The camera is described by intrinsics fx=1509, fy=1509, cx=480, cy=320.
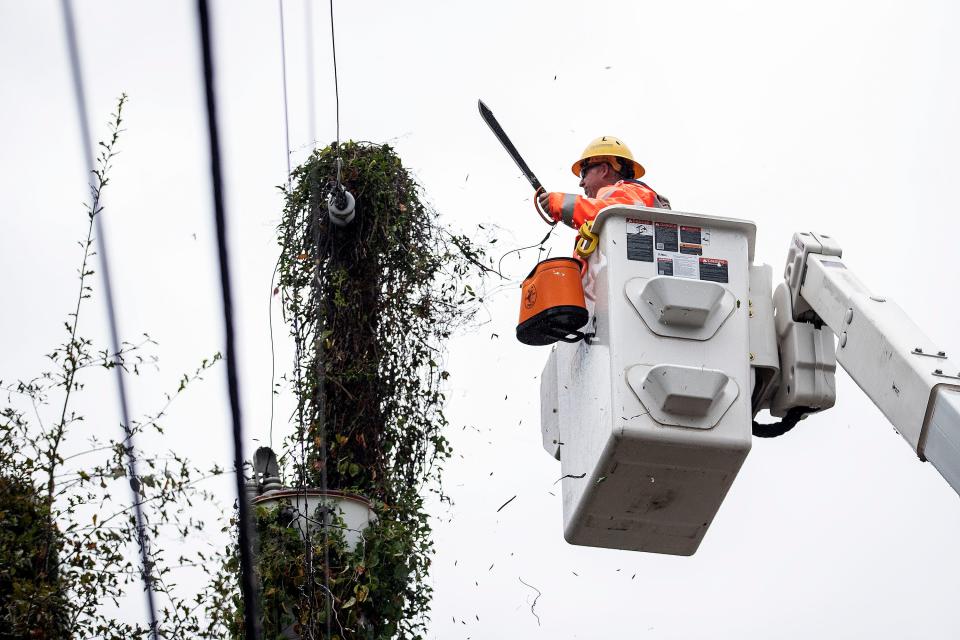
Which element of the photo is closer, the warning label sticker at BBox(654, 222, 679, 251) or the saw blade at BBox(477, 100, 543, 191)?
the warning label sticker at BBox(654, 222, 679, 251)

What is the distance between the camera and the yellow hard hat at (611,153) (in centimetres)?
718

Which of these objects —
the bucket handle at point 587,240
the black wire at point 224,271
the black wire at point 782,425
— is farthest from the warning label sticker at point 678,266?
the black wire at point 224,271

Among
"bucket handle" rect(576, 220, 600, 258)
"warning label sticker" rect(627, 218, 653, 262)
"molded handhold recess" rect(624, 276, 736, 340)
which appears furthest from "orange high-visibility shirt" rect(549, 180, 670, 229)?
"molded handhold recess" rect(624, 276, 736, 340)

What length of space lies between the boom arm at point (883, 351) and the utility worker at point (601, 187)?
791 mm

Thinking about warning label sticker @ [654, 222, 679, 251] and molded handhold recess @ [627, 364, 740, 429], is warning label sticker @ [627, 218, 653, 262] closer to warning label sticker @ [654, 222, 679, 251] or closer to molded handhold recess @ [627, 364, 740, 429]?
warning label sticker @ [654, 222, 679, 251]

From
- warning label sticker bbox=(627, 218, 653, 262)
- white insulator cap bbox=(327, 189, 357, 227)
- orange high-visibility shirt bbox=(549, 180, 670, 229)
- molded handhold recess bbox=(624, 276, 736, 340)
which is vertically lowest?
molded handhold recess bbox=(624, 276, 736, 340)

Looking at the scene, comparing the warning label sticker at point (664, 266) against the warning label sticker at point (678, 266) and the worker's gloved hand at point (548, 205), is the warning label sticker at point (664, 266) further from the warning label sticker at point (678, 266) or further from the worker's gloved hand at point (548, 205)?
the worker's gloved hand at point (548, 205)

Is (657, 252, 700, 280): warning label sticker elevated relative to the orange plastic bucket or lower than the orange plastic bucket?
elevated

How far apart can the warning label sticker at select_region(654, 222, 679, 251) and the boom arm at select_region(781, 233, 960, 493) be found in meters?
0.50

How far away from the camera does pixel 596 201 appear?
6.48 m

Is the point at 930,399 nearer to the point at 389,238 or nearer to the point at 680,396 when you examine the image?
the point at 680,396

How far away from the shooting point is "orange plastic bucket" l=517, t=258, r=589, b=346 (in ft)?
19.9

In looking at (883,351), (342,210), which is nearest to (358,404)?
(342,210)

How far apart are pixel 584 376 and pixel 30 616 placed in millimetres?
2382
